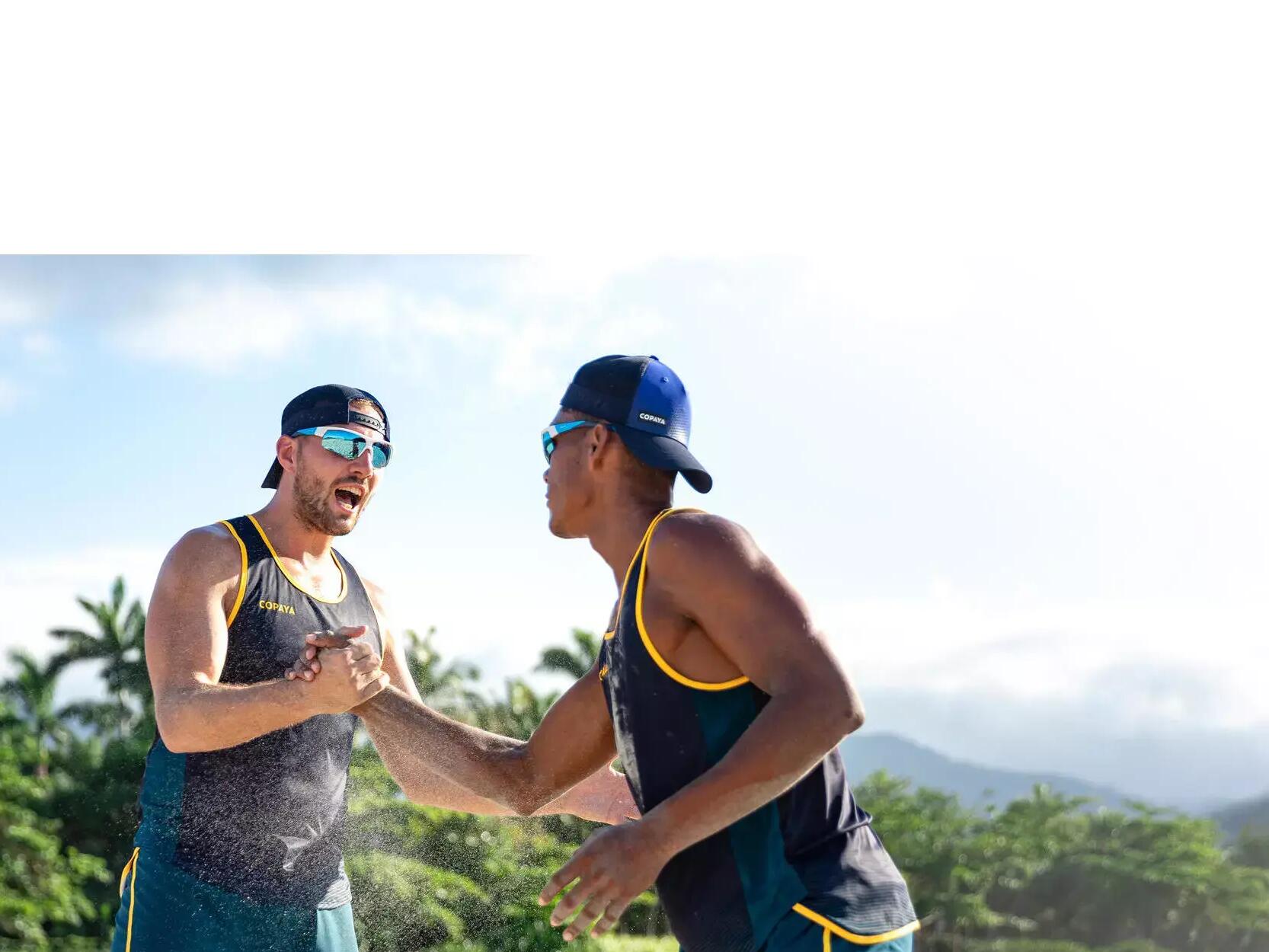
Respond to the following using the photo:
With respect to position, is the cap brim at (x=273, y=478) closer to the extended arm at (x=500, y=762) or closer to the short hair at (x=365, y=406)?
the short hair at (x=365, y=406)

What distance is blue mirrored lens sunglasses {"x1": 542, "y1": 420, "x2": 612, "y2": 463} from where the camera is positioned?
12.2ft

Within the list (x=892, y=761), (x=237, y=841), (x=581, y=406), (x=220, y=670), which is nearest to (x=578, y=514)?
(x=581, y=406)

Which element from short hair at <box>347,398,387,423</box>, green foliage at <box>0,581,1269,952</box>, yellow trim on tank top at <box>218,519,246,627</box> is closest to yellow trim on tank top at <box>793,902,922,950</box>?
yellow trim on tank top at <box>218,519,246,627</box>

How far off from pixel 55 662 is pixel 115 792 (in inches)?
239

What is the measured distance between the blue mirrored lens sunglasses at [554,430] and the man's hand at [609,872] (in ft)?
3.99

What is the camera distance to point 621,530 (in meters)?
3.64

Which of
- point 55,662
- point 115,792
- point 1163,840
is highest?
point 55,662

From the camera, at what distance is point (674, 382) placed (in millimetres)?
3760

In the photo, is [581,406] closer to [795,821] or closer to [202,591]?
[795,821]

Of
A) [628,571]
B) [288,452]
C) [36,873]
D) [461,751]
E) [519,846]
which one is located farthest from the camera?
[36,873]

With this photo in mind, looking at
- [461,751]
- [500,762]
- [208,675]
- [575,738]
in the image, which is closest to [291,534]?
[208,675]

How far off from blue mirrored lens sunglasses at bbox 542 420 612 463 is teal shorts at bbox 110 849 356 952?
2024 mm

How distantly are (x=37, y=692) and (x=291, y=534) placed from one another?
3027 centimetres

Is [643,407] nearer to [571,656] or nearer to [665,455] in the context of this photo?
[665,455]
